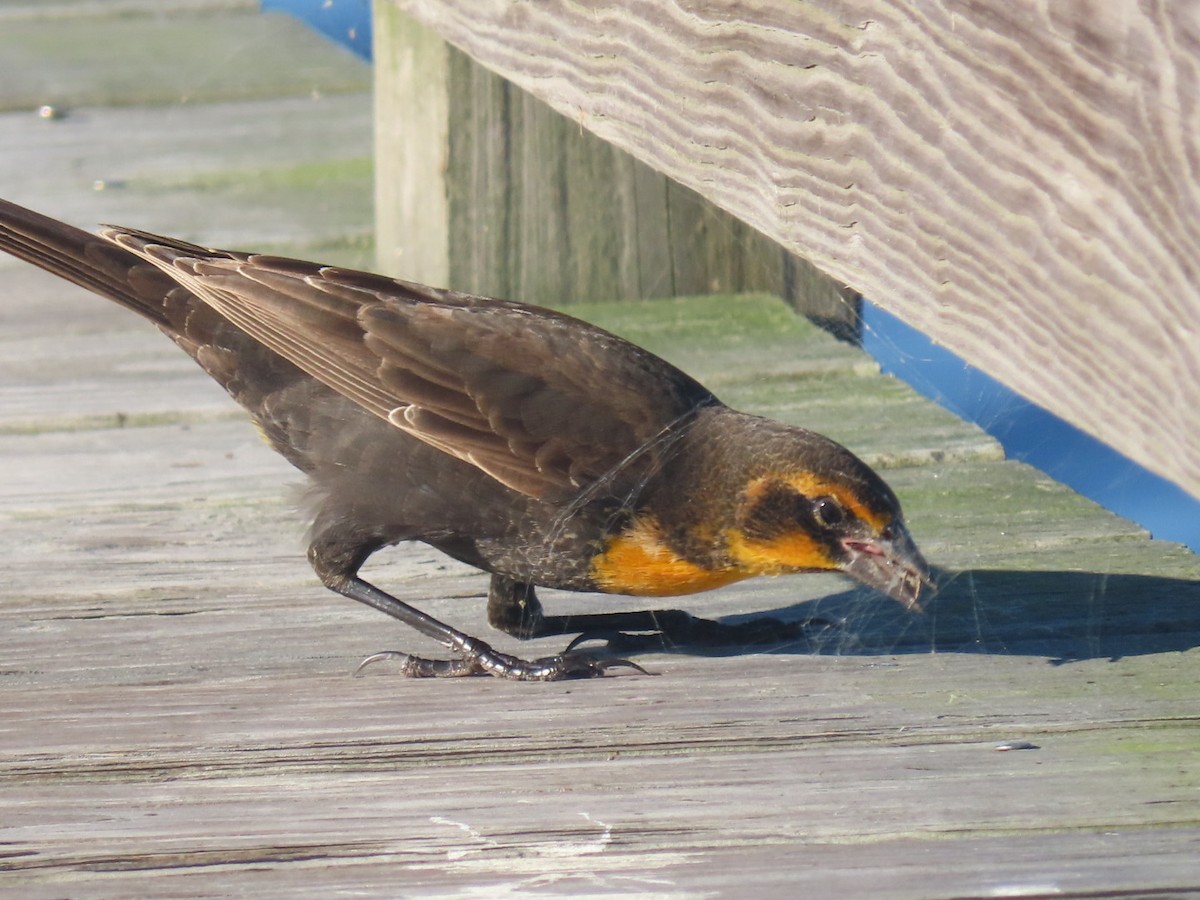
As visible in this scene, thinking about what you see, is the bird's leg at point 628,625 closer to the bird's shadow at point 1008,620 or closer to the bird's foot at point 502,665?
the bird's shadow at point 1008,620

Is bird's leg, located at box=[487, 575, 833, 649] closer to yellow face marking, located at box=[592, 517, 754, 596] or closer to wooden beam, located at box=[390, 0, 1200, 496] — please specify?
yellow face marking, located at box=[592, 517, 754, 596]

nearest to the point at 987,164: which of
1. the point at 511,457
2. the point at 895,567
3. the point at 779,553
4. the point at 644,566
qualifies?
the point at 895,567

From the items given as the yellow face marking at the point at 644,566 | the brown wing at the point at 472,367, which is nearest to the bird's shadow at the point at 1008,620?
the yellow face marking at the point at 644,566

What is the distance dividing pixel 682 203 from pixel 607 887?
11.5 feet

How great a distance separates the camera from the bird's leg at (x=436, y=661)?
10.4ft

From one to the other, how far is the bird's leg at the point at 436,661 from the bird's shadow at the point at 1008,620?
0.71 ft

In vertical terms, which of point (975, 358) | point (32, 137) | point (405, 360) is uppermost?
point (975, 358)

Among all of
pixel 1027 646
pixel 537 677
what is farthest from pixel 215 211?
pixel 1027 646

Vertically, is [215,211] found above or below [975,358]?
below

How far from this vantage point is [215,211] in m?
6.72

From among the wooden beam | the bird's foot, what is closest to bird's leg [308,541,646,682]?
the bird's foot

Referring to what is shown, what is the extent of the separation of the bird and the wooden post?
4.69 ft

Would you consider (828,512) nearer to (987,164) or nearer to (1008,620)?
(1008,620)

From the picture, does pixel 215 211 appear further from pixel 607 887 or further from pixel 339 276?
pixel 607 887
